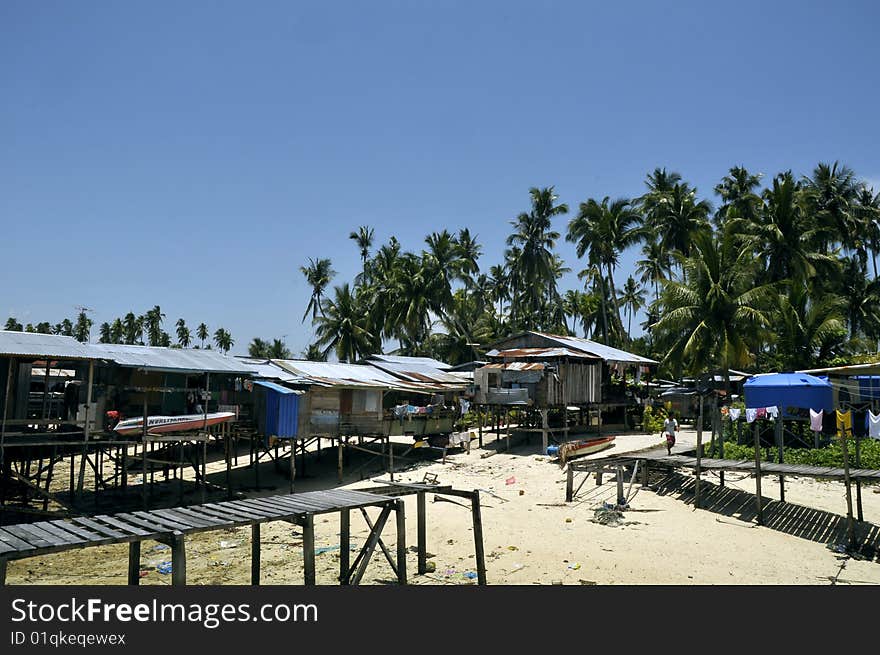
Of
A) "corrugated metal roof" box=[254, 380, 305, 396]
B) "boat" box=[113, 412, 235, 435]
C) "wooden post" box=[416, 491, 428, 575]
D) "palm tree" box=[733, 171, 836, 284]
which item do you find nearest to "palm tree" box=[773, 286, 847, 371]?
"palm tree" box=[733, 171, 836, 284]

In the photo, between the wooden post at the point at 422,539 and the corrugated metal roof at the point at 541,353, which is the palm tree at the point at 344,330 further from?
the wooden post at the point at 422,539

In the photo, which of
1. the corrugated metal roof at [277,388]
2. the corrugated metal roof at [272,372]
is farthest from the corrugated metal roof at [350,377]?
the corrugated metal roof at [277,388]

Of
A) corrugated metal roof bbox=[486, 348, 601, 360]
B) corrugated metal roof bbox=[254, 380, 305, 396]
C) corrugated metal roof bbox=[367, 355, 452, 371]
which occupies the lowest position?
corrugated metal roof bbox=[254, 380, 305, 396]

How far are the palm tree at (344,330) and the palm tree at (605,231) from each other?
18.0 meters

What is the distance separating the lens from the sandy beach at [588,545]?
13008mm

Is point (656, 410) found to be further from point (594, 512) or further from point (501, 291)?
point (501, 291)

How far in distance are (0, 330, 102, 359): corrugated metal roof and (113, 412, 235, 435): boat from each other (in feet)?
8.46

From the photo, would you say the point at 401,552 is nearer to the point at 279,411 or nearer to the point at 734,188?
the point at 279,411

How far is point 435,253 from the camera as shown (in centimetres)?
5056

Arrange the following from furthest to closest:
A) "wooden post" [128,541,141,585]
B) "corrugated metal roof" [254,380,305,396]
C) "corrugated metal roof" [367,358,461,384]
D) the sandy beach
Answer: "corrugated metal roof" [367,358,461,384]
"corrugated metal roof" [254,380,305,396]
the sandy beach
"wooden post" [128,541,141,585]

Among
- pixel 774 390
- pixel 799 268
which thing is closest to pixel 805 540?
pixel 774 390

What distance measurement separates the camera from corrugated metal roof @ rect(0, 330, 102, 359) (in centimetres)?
1592

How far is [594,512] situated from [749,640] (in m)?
12.9

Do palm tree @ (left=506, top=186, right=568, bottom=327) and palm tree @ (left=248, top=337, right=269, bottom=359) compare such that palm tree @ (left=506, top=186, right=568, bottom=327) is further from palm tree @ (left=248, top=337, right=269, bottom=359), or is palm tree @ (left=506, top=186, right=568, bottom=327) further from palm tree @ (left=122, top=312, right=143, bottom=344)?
palm tree @ (left=122, top=312, right=143, bottom=344)
